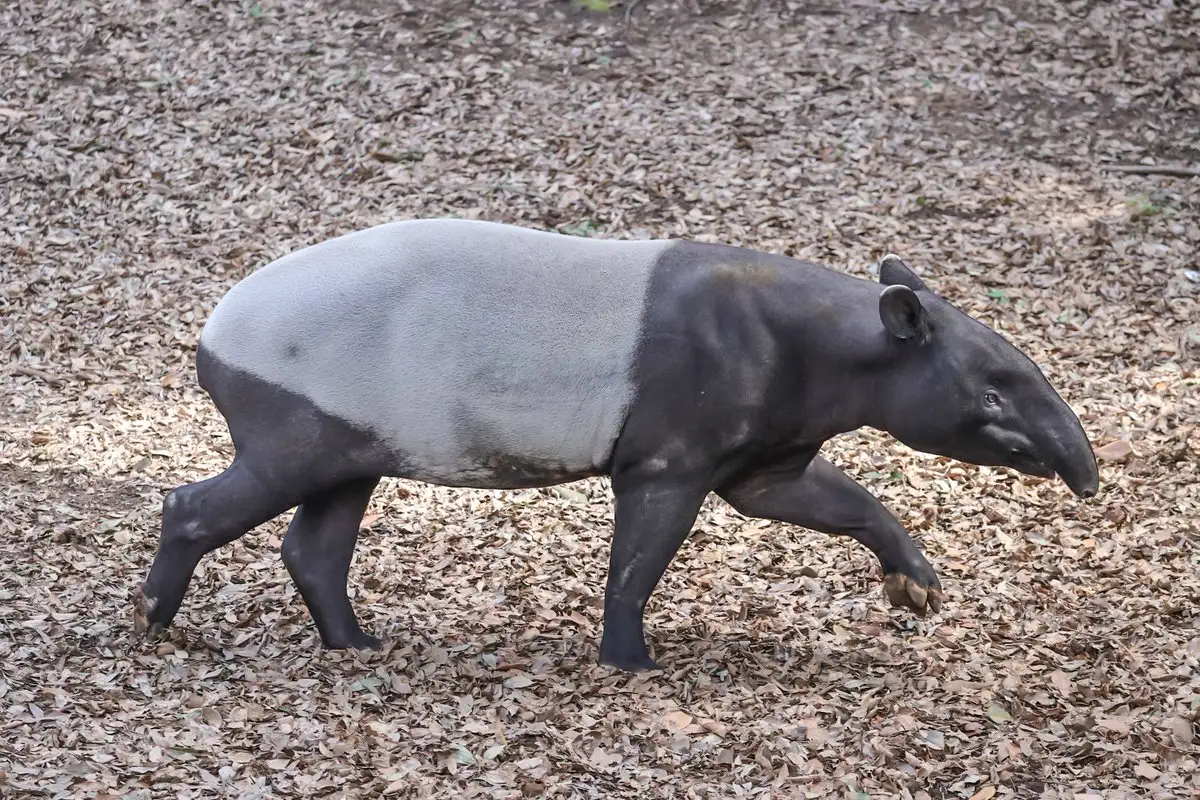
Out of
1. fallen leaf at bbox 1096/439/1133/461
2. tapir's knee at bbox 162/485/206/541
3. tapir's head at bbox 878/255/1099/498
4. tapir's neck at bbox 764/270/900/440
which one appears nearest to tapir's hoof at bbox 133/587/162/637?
tapir's knee at bbox 162/485/206/541

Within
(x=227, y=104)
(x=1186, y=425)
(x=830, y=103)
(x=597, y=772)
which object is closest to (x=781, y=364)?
(x=597, y=772)

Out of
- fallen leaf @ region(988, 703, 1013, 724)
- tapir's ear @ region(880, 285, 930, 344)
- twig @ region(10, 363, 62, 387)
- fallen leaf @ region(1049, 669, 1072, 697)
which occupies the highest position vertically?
tapir's ear @ region(880, 285, 930, 344)

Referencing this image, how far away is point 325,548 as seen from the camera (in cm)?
583

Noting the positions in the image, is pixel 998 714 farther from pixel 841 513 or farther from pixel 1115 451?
pixel 1115 451

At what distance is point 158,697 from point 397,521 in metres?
2.08

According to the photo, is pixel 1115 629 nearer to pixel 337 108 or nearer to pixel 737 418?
pixel 737 418

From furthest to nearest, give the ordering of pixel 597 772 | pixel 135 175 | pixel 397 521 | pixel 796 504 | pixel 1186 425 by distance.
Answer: pixel 135 175
pixel 1186 425
pixel 397 521
pixel 796 504
pixel 597 772

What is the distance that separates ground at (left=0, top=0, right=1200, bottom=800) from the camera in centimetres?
519

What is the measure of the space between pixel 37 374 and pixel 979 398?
5810 mm

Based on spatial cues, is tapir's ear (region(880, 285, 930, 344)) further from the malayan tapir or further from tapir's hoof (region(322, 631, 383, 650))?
tapir's hoof (region(322, 631, 383, 650))

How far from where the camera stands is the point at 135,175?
10.6 metres

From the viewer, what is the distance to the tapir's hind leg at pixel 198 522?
17.9ft

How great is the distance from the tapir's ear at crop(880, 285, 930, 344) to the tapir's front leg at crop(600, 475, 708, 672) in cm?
93

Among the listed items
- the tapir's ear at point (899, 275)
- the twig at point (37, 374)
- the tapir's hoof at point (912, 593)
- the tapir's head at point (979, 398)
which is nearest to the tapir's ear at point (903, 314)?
the tapir's head at point (979, 398)
